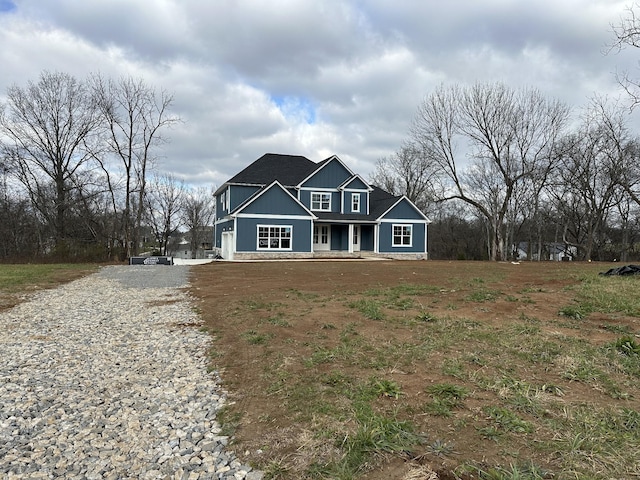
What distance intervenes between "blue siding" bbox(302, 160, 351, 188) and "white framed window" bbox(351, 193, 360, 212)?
137 centimetres

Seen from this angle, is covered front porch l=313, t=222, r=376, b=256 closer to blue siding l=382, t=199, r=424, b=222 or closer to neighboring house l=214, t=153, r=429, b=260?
A: neighboring house l=214, t=153, r=429, b=260

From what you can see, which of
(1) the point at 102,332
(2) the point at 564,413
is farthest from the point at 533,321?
(1) the point at 102,332

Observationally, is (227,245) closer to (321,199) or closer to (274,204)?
(274,204)

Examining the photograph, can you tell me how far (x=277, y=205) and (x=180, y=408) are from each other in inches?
886

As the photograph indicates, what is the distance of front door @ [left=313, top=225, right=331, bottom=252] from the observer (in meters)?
29.4

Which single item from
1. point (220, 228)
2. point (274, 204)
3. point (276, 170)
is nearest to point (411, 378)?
point (274, 204)

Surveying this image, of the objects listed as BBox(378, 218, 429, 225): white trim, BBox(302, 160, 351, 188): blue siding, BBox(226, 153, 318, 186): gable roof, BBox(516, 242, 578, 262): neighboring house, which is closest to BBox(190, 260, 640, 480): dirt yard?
BBox(378, 218, 429, 225): white trim

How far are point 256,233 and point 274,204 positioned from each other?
221cm

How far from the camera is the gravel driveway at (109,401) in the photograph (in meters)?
2.76

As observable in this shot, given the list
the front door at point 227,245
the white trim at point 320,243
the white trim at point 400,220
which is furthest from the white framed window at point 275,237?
the white trim at point 400,220

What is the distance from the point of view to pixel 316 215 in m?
28.2

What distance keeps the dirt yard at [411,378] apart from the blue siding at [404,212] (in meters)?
20.6

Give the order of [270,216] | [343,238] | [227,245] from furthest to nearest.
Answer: [343,238]
[227,245]
[270,216]

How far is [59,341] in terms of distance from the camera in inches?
239
